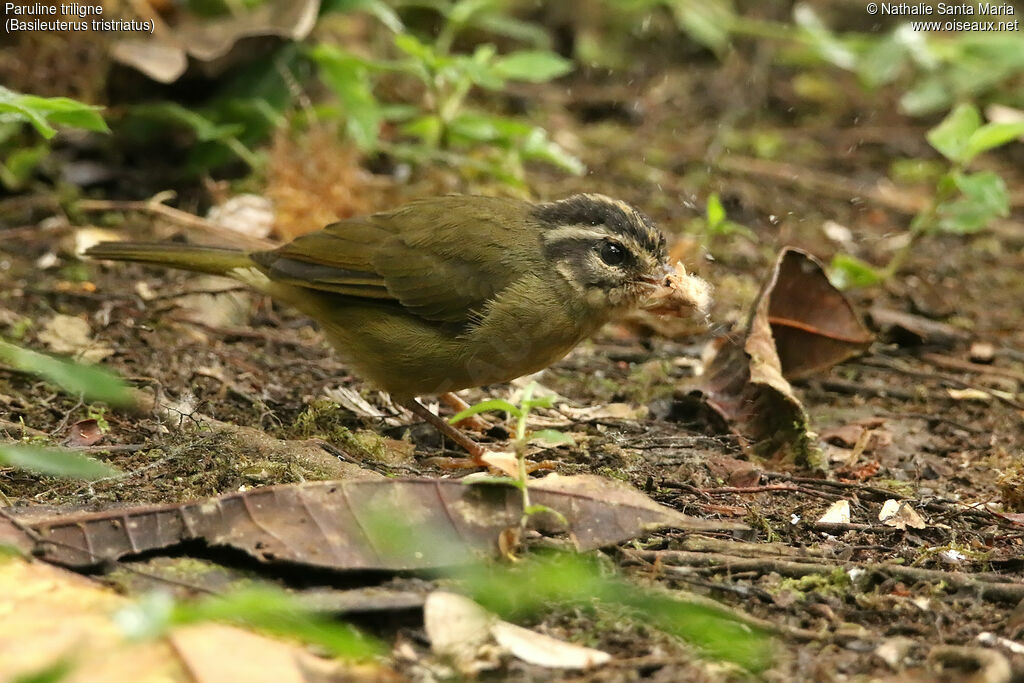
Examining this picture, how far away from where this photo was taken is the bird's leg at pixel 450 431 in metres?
4.93

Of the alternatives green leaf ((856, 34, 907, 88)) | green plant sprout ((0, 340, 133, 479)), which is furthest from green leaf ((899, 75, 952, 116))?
green plant sprout ((0, 340, 133, 479))

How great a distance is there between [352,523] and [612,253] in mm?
2351

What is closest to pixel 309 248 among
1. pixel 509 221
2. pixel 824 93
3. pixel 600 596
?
pixel 509 221

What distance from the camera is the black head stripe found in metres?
5.50

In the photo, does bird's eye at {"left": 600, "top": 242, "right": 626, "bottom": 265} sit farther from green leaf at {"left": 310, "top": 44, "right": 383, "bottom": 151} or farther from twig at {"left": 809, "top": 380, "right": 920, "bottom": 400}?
green leaf at {"left": 310, "top": 44, "right": 383, "bottom": 151}

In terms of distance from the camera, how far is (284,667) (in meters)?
2.88

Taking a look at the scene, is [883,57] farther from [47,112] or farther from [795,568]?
[47,112]

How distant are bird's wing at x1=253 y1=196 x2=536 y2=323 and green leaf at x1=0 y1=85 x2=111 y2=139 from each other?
1.05m

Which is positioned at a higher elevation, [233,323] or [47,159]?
[47,159]

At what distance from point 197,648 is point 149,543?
0.68m

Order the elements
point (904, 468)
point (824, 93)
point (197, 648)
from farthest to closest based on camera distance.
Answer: point (824, 93) < point (904, 468) < point (197, 648)

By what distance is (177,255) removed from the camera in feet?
19.3

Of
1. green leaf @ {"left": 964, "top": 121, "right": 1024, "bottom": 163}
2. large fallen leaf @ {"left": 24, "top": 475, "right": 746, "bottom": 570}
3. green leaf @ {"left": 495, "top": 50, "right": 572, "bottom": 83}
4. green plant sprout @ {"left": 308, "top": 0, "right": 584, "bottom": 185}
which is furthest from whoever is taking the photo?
green plant sprout @ {"left": 308, "top": 0, "right": 584, "bottom": 185}

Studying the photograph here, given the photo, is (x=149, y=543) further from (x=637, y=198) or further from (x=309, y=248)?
(x=637, y=198)
